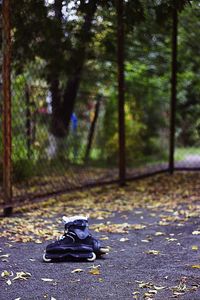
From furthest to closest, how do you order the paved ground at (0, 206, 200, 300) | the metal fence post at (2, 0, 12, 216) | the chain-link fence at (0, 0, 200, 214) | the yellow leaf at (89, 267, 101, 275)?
the chain-link fence at (0, 0, 200, 214) < the metal fence post at (2, 0, 12, 216) < the yellow leaf at (89, 267, 101, 275) < the paved ground at (0, 206, 200, 300)

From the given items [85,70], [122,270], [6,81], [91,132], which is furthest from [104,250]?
[85,70]

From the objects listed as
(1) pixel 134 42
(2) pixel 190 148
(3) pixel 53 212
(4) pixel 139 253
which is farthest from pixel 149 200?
(2) pixel 190 148

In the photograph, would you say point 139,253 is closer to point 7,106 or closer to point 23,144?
point 7,106

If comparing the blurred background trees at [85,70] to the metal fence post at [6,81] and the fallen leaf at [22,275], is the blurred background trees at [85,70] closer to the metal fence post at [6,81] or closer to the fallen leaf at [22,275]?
the metal fence post at [6,81]

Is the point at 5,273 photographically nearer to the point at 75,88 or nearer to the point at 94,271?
the point at 94,271

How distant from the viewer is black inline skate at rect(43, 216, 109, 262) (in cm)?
379

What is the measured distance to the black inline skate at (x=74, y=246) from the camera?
12.5 feet

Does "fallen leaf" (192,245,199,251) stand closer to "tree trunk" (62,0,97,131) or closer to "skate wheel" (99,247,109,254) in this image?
"skate wheel" (99,247,109,254)

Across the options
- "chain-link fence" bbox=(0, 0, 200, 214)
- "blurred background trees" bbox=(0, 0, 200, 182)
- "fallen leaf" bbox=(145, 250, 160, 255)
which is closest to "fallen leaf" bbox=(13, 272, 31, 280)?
"fallen leaf" bbox=(145, 250, 160, 255)

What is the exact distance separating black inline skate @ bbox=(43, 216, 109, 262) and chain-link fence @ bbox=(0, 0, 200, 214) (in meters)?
1.90

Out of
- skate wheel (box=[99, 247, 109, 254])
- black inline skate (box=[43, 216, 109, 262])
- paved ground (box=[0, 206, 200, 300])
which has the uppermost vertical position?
black inline skate (box=[43, 216, 109, 262])

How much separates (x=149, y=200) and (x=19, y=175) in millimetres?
1703

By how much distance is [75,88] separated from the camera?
923 cm

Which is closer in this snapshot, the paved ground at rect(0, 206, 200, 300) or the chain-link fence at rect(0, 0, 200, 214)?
the paved ground at rect(0, 206, 200, 300)
